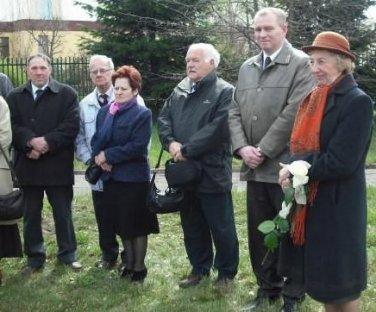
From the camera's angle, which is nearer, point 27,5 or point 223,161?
point 223,161

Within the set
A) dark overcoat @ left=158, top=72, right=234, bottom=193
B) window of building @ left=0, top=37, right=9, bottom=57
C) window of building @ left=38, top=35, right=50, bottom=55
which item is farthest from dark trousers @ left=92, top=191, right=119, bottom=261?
window of building @ left=0, top=37, right=9, bottom=57

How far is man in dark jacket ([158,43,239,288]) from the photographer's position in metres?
4.73

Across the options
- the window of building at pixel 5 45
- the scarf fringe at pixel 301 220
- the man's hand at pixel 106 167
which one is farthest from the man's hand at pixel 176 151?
the window of building at pixel 5 45

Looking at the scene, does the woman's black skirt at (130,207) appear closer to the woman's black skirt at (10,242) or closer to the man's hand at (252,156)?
the woman's black skirt at (10,242)

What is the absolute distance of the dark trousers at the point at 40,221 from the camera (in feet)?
18.4

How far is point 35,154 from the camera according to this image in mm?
5359

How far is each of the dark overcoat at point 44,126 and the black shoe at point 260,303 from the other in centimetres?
216

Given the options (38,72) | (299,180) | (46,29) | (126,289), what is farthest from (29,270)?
(46,29)

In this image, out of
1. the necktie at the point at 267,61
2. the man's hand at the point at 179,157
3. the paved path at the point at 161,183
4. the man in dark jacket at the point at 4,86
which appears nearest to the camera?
the necktie at the point at 267,61

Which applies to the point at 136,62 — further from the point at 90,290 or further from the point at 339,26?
the point at 90,290

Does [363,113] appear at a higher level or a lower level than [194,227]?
higher

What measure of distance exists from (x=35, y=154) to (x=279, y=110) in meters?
2.41

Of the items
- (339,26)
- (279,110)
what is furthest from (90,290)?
(339,26)

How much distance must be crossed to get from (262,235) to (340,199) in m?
1.41
